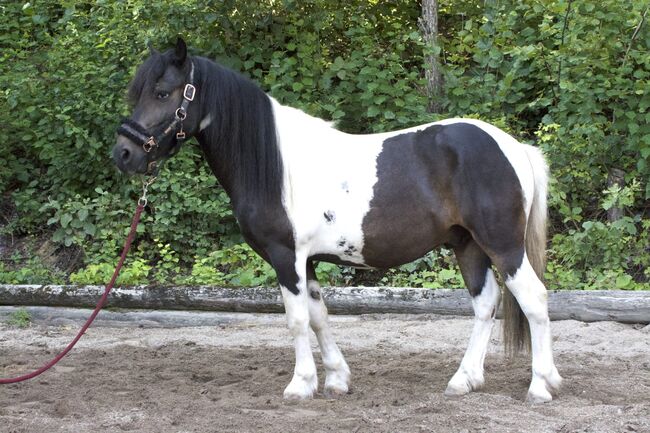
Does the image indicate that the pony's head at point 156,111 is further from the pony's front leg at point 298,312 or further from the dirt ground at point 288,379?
the dirt ground at point 288,379

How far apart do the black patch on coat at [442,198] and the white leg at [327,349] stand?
392 mm

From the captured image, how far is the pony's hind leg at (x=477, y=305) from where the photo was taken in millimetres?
5035

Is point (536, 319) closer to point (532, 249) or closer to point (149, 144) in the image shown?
point (532, 249)

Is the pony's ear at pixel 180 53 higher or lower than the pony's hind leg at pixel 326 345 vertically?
higher

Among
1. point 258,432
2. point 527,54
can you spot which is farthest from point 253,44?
point 258,432

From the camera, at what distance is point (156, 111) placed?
489 centimetres

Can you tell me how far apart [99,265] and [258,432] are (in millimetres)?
4622

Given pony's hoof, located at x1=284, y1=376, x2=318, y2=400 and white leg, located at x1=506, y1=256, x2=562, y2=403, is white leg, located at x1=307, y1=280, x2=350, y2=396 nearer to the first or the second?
pony's hoof, located at x1=284, y1=376, x2=318, y2=400

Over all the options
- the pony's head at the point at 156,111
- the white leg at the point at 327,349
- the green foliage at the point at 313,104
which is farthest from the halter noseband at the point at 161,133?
the green foliage at the point at 313,104

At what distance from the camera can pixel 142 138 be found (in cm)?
482

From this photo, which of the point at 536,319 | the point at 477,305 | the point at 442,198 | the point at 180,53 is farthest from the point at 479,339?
the point at 180,53

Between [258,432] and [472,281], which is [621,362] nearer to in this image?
[472,281]

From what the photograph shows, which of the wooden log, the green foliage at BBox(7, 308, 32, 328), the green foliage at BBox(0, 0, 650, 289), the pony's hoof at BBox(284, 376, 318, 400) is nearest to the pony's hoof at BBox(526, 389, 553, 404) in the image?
the pony's hoof at BBox(284, 376, 318, 400)

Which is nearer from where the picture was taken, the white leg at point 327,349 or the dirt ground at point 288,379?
the dirt ground at point 288,379
